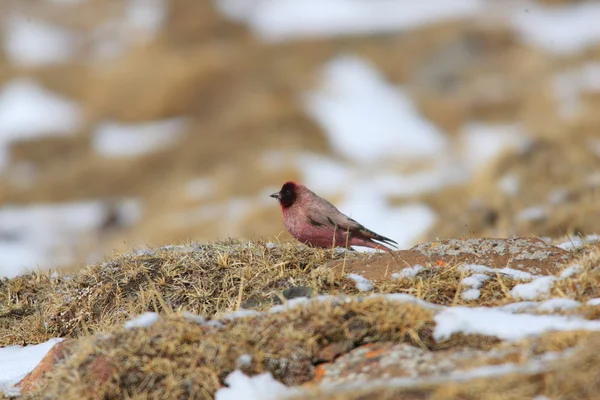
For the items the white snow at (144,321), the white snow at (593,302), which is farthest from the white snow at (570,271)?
the white snow at (144,321)

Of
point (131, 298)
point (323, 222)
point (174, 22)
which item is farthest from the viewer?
point (174, 22)

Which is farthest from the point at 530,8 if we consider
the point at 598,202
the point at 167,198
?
the point at 598,202

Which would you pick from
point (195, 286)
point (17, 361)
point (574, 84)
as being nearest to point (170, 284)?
point (195, 286)

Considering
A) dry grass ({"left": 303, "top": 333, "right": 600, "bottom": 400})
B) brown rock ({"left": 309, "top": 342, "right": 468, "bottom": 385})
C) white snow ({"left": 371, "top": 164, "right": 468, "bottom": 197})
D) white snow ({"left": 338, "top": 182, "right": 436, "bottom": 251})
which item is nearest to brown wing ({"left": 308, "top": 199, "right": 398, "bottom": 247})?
brown rock ({"left": 309, "top": 342, "right": 468, "bottom": 385})

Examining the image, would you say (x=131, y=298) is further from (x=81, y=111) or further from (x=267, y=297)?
(x=81, y=111)

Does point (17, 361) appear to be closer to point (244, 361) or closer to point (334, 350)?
point (244, 361)
